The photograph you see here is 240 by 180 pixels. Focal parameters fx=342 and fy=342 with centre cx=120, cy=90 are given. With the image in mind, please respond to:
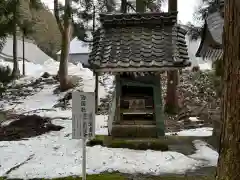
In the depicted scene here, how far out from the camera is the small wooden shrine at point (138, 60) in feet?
22.0

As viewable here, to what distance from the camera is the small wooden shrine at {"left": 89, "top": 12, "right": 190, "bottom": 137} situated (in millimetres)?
6715

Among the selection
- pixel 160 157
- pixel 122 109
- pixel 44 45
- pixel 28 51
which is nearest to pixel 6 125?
pixel 122 109

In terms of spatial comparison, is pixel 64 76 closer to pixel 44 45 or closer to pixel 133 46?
pixel 133 46

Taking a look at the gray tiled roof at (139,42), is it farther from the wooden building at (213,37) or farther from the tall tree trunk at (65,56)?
the tall tree trunk at (65,56)

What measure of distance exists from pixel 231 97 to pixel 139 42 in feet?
13.9

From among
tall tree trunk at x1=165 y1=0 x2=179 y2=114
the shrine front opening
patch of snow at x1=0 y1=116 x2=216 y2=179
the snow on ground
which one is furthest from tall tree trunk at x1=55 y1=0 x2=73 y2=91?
patch of snow at x1=0 y1=116 x2=216 y2=179

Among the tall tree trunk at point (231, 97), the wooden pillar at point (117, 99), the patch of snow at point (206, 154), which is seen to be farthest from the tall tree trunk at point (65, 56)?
the tall tree trunk at point (231, 97)

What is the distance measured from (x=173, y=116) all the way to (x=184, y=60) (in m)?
6.72

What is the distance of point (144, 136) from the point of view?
7344 mm

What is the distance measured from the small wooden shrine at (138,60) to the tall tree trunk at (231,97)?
324cm

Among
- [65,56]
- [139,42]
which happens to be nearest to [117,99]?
[139,42]

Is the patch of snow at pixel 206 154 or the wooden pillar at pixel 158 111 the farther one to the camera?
the wooden pillar at pixel 158 111

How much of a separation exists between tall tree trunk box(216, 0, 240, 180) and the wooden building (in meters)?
3.04

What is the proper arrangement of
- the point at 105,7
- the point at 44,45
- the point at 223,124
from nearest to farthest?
the point at 223,124 < the point at 105,7 < the point at 44,45
